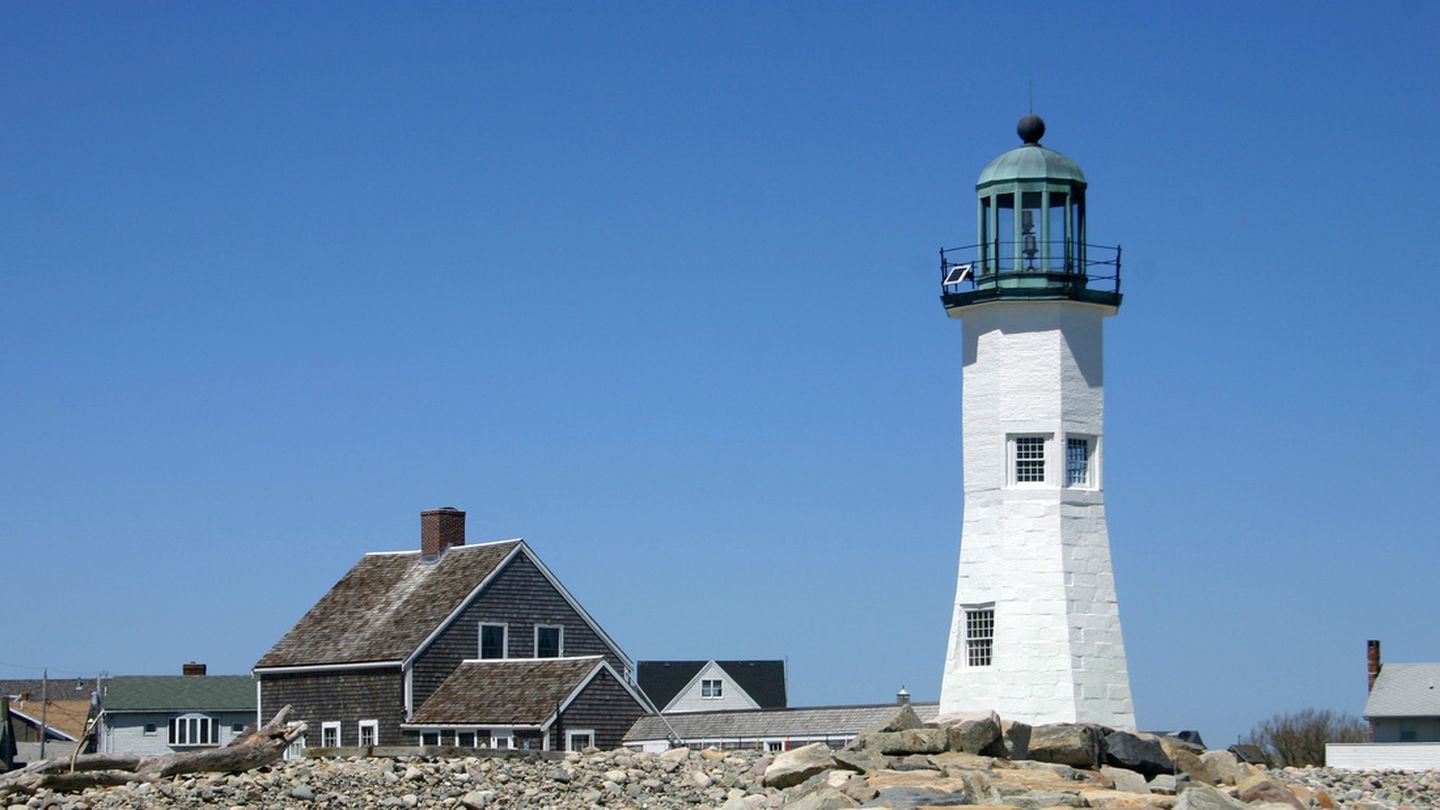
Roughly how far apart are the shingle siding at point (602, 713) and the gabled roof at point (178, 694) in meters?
25.5

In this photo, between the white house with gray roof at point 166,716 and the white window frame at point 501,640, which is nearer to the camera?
the white window frame at point 501,640

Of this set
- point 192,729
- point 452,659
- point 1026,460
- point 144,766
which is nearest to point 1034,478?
point 1026,460

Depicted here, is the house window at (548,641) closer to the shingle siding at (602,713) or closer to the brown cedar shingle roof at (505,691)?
the brown cedar shingle roof at (505,691)

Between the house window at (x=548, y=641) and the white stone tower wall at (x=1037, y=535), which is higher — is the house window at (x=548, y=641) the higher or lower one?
the lower one

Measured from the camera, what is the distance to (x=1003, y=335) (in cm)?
3041

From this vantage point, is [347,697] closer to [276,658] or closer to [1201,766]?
[276,658]

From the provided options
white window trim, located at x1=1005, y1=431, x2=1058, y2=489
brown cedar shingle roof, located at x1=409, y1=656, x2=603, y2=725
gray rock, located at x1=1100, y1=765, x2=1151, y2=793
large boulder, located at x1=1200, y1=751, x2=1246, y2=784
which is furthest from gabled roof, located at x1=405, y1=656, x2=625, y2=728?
gray rock, located at x1=1100, y1=765, x2=1151, y2=793

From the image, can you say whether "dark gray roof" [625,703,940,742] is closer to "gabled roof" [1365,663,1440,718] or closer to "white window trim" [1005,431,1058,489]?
"white window trim" [1005,431,1058,489]

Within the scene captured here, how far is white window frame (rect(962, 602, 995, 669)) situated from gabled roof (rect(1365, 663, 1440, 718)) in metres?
27.3

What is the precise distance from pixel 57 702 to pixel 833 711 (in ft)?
149

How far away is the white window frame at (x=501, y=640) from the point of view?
43.9 m

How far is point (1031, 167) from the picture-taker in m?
31.2

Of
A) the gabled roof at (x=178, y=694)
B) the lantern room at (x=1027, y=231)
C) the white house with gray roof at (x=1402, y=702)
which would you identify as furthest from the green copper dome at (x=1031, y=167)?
the gabled roof at (x=178, y=694)

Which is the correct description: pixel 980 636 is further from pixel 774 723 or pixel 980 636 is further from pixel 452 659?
pixel 452 659
